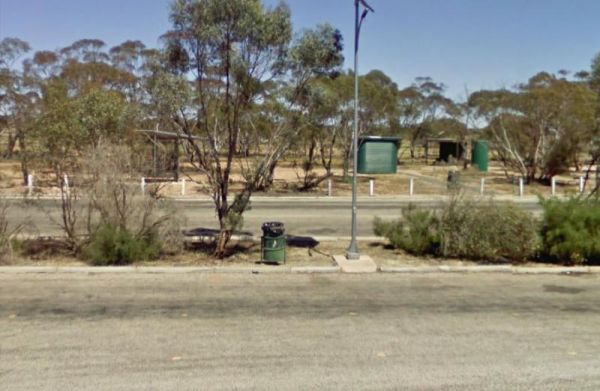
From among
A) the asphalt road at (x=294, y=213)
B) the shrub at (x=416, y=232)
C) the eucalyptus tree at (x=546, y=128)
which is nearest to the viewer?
the shrub at (x=416, y=232)

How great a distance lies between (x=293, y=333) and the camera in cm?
561

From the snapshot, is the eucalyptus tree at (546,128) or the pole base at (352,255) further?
the eucalyptus tree at (546,128)

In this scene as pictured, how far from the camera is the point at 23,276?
8.21 meters

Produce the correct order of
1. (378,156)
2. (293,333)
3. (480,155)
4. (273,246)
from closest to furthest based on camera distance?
(293,333) → (273,246) → (378,156) → (480,155)

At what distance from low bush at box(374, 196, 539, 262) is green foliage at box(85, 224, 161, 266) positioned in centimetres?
551

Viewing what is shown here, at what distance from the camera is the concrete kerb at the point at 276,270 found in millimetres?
8492

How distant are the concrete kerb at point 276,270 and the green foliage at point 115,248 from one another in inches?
10.9

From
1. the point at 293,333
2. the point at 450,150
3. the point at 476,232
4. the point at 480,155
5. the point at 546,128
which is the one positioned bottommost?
the point at 293,333

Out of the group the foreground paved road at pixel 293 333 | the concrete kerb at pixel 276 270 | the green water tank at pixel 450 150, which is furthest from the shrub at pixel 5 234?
the green water tank at pixel 450 150

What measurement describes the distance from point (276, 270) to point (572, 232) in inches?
228

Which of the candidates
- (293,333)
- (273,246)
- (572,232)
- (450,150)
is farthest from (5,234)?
(450,150)

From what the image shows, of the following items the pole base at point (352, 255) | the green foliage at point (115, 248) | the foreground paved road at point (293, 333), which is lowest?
the foreground paved road at point (293, 333)

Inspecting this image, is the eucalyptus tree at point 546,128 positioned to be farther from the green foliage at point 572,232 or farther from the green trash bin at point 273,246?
the green trash bin at point 273,246

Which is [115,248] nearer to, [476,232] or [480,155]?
[476,232]
